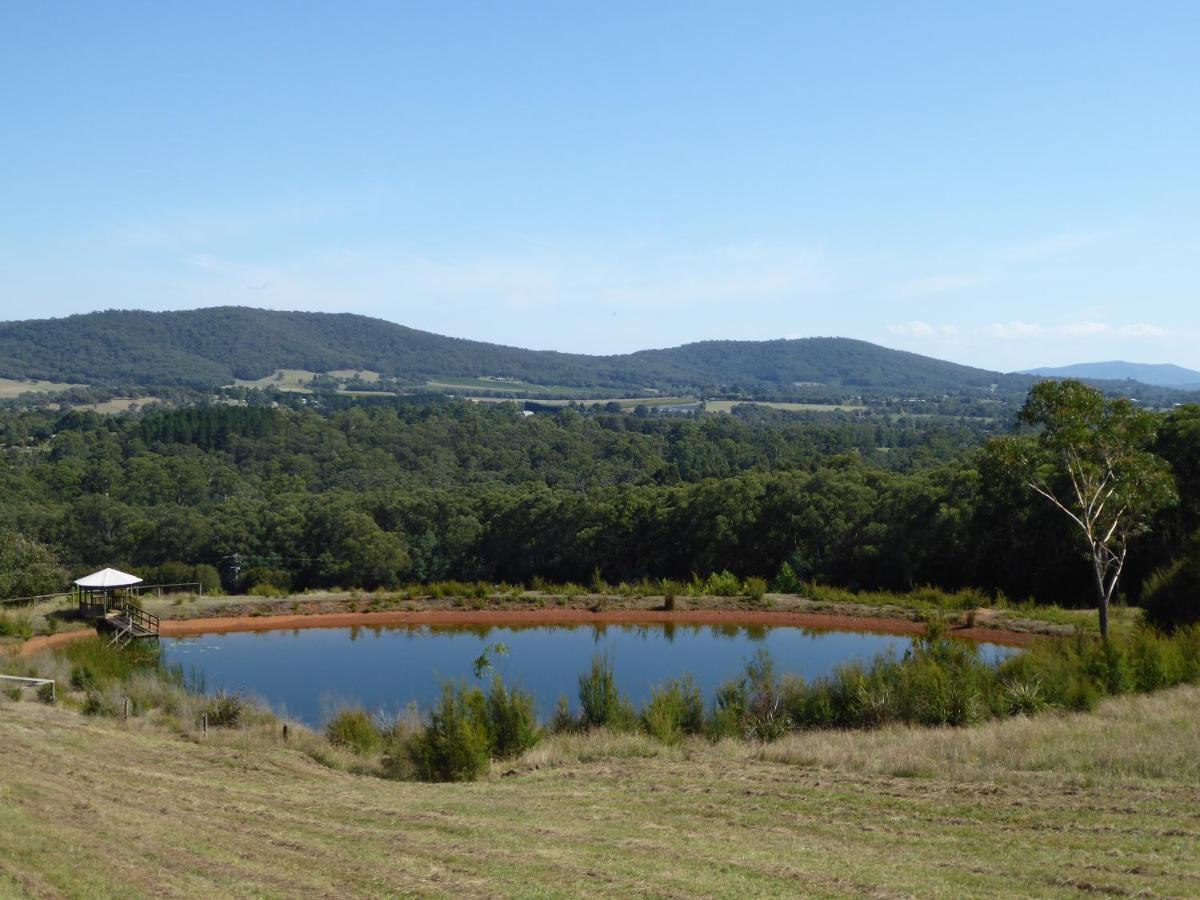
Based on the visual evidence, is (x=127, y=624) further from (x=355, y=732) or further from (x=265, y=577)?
(x=265, y=577)

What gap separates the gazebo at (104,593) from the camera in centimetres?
2575

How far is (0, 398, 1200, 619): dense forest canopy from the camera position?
3541cm

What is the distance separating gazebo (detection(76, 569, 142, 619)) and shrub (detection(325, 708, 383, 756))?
42.9 ft

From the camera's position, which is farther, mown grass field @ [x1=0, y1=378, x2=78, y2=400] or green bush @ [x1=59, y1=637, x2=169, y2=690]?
mown grass field @ [x1=0, y1=378, x2=78, y2=400]

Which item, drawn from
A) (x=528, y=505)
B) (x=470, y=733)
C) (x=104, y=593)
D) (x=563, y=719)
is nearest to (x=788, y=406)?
(x=528, y=505)

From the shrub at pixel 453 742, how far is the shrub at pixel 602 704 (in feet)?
5.83

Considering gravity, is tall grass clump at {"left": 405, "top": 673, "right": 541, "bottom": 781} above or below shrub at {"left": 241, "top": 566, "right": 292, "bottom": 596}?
above

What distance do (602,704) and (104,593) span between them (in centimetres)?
1754

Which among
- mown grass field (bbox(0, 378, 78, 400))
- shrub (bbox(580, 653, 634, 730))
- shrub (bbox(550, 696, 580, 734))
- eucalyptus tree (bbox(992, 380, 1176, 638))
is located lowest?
shrub (bbox(550, 696, 580, 734))

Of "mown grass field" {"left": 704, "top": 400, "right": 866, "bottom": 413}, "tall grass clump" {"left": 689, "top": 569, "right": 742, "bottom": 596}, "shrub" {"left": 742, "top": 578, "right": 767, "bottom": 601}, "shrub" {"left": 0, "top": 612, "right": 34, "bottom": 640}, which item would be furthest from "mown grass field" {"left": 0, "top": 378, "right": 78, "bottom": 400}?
"shrub" {"left": 742, "top": 578, "right": 767, "bottom": 601}

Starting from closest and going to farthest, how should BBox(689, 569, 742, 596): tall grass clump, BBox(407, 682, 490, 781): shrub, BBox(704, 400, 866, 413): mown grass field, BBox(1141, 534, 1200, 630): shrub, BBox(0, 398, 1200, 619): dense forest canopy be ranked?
BBox(407, 682, 490, 781): shrub → BBox(1141, 534, 1200, 630): shrub → BBox(689, 569, 742, 596): tall grass clump → BBox(0, 398, 1200, 619): dense forest canopy → BBox(704, 400, 866, 413): mown grass field

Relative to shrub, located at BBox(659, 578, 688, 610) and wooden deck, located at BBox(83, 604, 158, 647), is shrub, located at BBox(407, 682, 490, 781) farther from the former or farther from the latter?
shrub, located at BBox(659, 578, 688, 610)

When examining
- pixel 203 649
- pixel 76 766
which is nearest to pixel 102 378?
pixel 203 649

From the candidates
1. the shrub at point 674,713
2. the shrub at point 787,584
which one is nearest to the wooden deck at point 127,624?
the shrub at point 674,713
